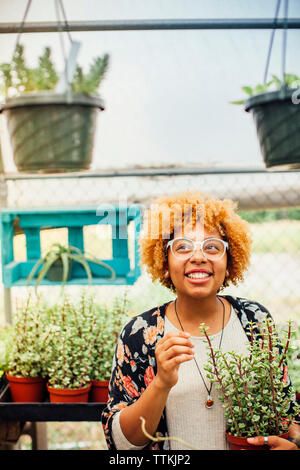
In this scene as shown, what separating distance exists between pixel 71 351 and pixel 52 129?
3.08ft

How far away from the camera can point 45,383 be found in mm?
A: 2062

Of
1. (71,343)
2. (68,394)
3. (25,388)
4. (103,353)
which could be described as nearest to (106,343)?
(103,353)

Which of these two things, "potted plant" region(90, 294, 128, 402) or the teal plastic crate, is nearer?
"potted plant" region(90, 294, 128, 402)

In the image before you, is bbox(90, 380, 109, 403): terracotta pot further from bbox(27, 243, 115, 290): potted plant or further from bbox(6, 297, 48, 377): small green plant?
bbox(27, 243, 115, 290): potted plant

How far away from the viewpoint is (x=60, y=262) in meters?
2.21

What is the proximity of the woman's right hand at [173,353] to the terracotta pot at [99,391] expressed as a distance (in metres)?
0.90

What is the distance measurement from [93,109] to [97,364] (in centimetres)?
106

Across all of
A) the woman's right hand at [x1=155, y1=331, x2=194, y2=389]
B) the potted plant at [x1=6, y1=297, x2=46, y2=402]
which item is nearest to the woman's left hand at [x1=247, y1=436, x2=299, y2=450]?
the woman's right hand at [x1=155, y1=331, x2=194, y2=389]

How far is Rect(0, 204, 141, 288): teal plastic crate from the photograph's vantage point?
2219 millimetres

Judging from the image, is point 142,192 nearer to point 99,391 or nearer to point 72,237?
point 72,237

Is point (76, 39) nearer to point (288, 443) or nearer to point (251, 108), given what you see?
point (251, 108)

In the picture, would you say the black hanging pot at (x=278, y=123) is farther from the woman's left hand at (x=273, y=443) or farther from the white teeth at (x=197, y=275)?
the woman's left hand at (x=273, y=443)

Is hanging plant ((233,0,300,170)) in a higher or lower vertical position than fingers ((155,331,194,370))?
higher

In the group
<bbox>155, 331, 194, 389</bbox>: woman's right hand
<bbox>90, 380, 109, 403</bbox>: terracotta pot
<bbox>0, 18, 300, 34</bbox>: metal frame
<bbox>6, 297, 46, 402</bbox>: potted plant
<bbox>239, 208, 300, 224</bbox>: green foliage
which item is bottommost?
<bbox>90, 380, 109, 403</bbox>: terracotta pot
